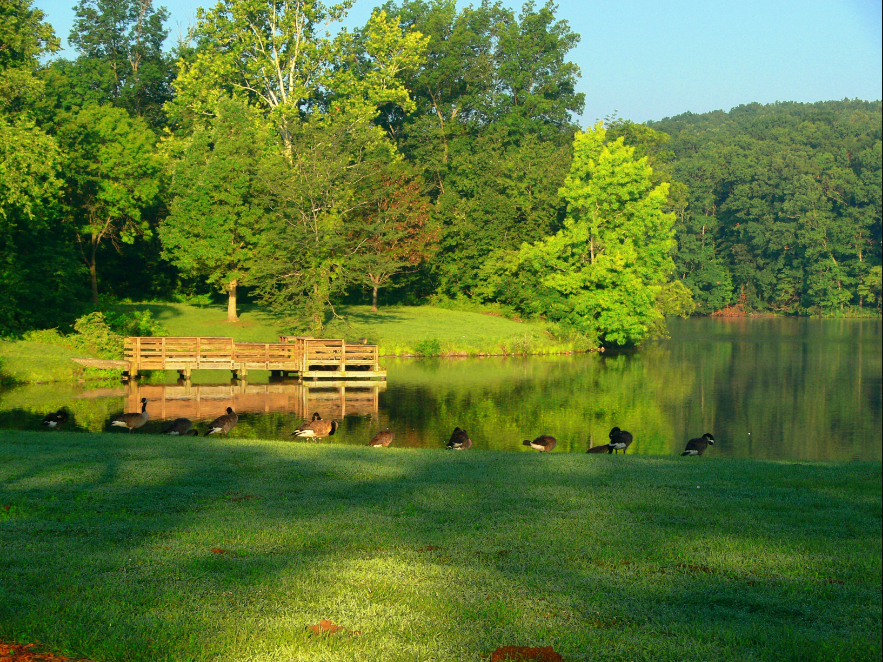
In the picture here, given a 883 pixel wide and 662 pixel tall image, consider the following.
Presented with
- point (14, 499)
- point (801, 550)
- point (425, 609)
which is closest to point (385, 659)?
point (425, 609)

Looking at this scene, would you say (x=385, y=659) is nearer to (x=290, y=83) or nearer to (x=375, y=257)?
(x=375, y=257)

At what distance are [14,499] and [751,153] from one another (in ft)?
169

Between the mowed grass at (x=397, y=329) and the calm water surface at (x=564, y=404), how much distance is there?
17.8 feet

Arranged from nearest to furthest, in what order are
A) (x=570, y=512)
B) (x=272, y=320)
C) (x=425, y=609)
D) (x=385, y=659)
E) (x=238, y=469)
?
(x=385, y=659)
(x=425, y=609)
(x=570, y=512)
(x=238, y=469)
(x=272, y=320)

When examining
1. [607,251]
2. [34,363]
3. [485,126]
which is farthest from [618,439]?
[485,126]

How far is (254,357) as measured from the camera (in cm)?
3531

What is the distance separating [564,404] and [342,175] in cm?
2347

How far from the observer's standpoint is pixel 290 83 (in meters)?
58.7

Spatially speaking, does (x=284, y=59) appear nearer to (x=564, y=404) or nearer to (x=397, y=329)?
(x=397, y=329)

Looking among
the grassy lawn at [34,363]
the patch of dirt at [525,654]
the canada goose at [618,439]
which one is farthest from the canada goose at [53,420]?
A: the patch of dirt at [525,654]

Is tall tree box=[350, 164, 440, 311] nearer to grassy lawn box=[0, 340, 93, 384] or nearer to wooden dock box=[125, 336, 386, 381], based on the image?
wooden dock box=[125, 336, 386, 381]

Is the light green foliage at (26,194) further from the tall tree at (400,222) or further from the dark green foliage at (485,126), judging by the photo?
the dark green foliage at (485,126)

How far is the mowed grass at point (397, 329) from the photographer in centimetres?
4606

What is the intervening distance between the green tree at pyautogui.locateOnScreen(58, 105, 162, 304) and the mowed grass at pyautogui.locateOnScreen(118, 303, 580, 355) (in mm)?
4505
